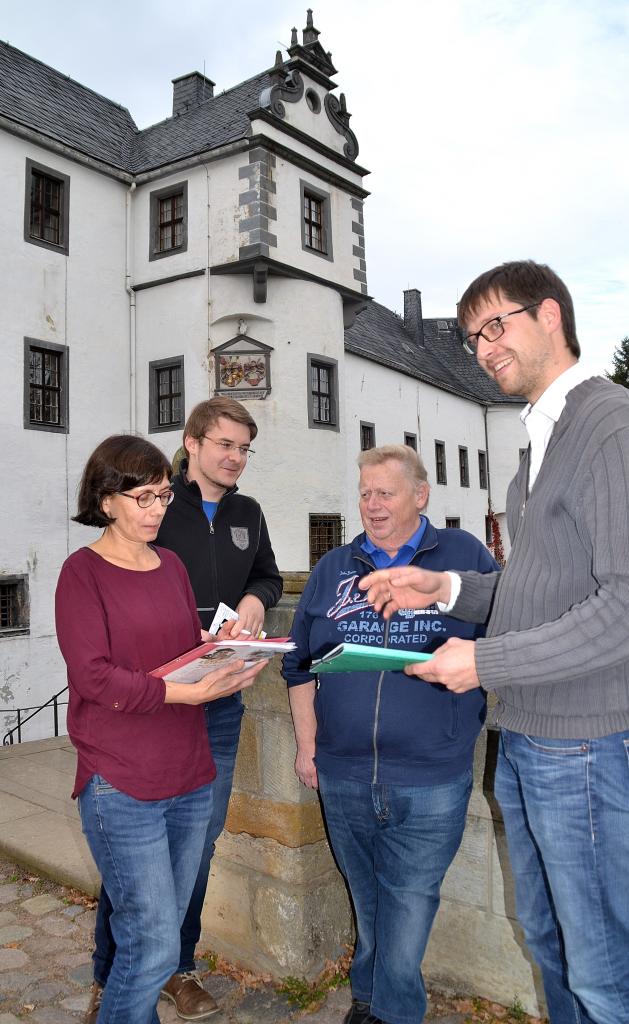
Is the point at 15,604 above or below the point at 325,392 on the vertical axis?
below

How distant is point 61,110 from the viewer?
59.2 ft

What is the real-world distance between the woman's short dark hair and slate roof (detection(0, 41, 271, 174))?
50.5 ft

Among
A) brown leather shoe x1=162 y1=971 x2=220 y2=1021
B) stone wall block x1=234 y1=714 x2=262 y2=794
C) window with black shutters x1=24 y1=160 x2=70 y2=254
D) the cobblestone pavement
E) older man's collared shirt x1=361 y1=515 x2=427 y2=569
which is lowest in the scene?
the cobblestone pavement

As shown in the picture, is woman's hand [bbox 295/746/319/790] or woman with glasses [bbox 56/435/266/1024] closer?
woman with glasses [bbox 56/435/266/1024]

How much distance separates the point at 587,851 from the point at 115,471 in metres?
1.75

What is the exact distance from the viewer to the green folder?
2.03 metres

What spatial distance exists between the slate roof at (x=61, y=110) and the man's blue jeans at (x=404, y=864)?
53.0 feet

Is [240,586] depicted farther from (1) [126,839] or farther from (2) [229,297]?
(2) [229,297]

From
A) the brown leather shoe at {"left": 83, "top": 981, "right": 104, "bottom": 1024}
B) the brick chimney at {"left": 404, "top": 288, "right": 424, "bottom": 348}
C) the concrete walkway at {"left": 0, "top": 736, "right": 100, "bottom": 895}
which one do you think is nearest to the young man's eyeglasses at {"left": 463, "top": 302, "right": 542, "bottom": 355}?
the brown leather shoe at {"left": 83, "top": 981, "right": 104, "bottom": 1024}

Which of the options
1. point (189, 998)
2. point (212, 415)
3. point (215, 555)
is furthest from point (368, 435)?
point (189, 998)

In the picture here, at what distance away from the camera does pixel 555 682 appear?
6.42 feet

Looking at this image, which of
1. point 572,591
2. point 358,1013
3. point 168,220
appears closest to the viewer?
point 572,591

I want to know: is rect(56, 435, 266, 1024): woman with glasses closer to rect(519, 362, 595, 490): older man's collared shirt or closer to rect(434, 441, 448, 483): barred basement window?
rect(519, 362, 595, 490): older man's collared shirt

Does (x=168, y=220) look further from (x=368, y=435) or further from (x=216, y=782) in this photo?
(x=216, y=782)
